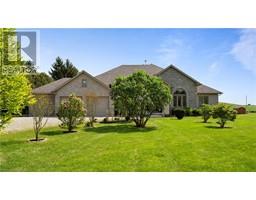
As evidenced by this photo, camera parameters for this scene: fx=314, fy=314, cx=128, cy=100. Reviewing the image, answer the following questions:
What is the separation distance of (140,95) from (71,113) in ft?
12.6

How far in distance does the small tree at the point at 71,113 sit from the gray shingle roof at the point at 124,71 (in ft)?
45.6

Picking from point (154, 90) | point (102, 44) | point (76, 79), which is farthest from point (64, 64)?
point (102, 44)

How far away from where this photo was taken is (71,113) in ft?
46.1

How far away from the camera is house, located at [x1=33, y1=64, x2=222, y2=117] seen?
26.1m

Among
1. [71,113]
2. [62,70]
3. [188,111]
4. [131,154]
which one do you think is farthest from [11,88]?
[62,70]

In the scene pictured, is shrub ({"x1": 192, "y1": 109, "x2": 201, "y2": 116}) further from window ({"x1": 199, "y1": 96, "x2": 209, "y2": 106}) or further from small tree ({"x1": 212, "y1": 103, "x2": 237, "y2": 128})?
small tree ({"x1": 212, "y1": 103, "x2": 237, "y2": 128})

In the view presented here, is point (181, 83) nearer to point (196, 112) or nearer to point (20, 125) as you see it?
point (196, 112)

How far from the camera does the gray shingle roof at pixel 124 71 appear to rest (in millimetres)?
28541

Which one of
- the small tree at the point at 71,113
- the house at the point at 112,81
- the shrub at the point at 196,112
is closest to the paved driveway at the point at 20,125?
the small tree at the point at 71,113

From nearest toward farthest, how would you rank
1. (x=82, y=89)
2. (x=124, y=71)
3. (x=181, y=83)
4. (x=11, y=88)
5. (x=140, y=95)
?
(x=11, y=88), (x=140, y=95), (x=82, y=89), (x=181, y=83), (x=124, y=71)

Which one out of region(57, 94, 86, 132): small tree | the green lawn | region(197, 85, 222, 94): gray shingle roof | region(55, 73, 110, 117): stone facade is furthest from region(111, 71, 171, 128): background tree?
region(197, 85, 222, 94): gray shingle roof
